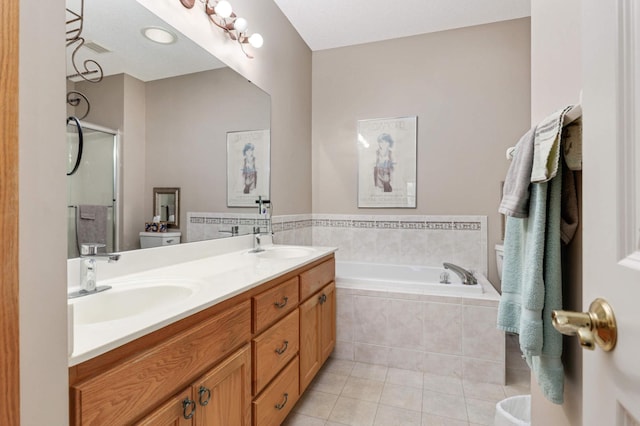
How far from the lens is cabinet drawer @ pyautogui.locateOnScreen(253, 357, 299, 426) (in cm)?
127

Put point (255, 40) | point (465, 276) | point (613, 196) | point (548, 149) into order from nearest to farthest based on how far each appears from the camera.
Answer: point (613, 196) < point (548, 149) < point (255, 40) < point (465, 276)

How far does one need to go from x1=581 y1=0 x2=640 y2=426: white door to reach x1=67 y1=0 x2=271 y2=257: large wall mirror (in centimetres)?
146

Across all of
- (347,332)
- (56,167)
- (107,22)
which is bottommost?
(347,332)

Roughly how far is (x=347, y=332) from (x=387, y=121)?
199 centimetres

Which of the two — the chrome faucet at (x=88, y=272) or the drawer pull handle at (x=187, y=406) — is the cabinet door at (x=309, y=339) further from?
the chrome faucet at (x=88, y=272)

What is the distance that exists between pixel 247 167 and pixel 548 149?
1719 mm

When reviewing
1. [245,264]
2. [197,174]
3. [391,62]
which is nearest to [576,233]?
[245,264]

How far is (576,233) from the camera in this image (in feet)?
2.65

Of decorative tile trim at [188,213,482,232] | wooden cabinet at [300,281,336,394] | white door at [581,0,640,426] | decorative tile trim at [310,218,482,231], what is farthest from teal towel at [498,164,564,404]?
decorative tile trim at [310,218,482,231]

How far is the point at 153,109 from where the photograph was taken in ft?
4.83

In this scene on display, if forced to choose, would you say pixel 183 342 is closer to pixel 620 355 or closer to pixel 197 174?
pixel 620 355

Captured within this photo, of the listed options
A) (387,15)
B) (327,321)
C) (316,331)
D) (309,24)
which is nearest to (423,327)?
(327,321)

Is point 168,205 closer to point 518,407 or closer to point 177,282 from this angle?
point 177,282

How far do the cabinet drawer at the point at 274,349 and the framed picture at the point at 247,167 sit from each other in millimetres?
853
